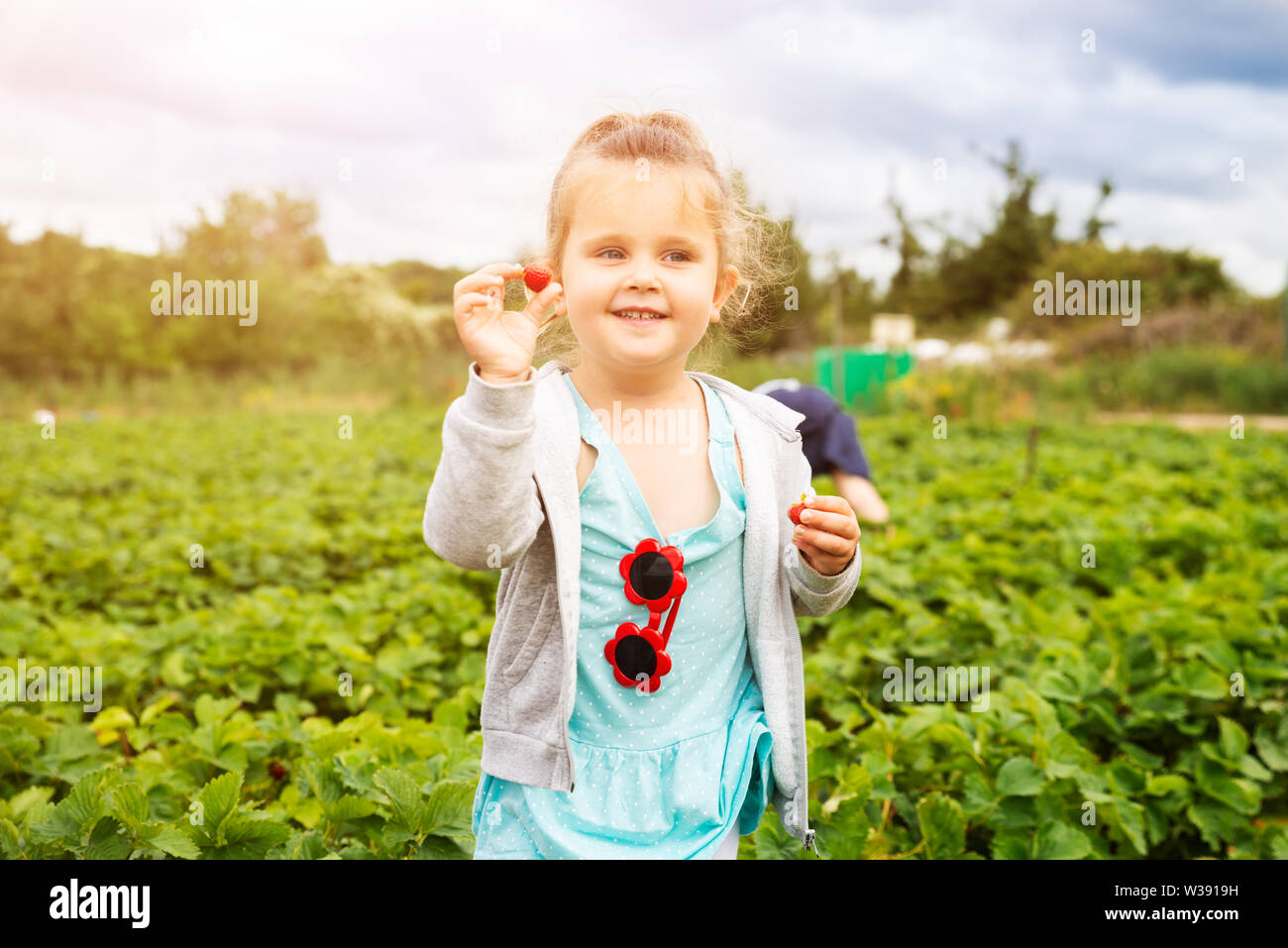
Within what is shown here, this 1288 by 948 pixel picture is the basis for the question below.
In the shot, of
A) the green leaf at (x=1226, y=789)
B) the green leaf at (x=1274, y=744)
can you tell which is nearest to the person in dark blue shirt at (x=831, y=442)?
the green leaf at (x=1274, y=744)

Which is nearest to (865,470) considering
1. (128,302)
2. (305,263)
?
(128,302)

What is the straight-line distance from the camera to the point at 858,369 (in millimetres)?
18406

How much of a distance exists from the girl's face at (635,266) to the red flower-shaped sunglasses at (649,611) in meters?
0.28

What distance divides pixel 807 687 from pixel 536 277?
2031 millimetres

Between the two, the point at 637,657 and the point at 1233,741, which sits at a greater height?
the point at 637,657

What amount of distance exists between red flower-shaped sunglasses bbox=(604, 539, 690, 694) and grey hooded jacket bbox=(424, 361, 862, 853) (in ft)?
0.26

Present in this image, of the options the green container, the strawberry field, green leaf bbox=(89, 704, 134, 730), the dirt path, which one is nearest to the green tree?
the green container

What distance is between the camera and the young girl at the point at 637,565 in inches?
54.2

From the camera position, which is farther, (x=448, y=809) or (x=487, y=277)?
(x=448, y=809)

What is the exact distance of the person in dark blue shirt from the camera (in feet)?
14.1

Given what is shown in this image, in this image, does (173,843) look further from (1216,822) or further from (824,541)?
(1216,822)

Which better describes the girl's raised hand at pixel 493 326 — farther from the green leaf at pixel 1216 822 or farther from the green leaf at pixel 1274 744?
the green leaf at pixel 1274 744

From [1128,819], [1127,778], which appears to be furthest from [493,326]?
[1127,778]

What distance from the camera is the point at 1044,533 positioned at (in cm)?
479
